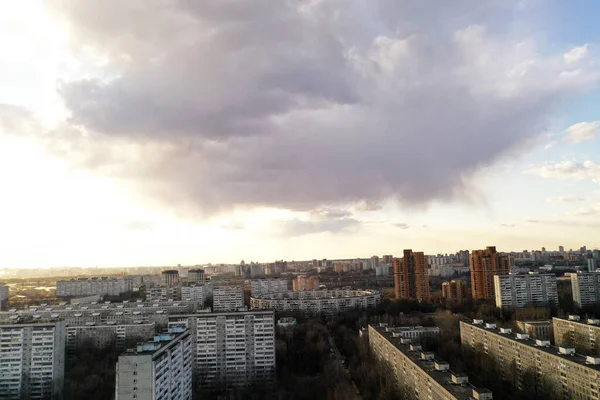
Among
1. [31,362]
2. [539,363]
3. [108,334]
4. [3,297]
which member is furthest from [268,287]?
[539,363]

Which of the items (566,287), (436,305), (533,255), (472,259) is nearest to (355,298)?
(436,305)

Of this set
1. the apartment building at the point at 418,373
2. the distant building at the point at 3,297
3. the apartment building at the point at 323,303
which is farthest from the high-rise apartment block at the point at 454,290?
the distant building at the point at 3,297

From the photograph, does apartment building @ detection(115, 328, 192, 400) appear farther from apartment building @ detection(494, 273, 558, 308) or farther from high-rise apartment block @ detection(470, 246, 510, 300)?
high-rise apartment block @ detection(470, 246, 510, 300)

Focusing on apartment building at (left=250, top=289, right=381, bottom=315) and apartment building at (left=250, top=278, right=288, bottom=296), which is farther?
apartment building at (left=250, top=278, right=288, bottom=296)

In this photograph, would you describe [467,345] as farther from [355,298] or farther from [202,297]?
[202,297]

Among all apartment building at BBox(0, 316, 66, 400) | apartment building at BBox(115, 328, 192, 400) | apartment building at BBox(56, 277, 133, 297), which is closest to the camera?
apartment building at BBox(115, 328, 192, 400)

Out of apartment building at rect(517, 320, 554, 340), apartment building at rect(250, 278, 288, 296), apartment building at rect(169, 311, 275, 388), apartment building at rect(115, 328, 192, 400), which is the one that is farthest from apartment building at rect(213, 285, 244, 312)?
→ apartment building at rect(115, 328, 192, 400)
